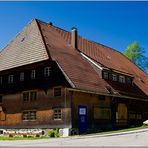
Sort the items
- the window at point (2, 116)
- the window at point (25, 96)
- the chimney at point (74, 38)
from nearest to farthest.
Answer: the window at point (25, 96), the window at point (2, 116), the chimney at point (74, 38)

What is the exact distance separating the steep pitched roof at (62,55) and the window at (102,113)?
1955 mm

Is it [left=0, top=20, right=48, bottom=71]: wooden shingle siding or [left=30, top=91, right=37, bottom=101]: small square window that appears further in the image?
[left=30, top=91, right=37, bottom=101]: small square window

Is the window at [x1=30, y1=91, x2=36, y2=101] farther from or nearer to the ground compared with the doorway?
farther from the ground

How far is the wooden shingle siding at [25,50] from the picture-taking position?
32938mm

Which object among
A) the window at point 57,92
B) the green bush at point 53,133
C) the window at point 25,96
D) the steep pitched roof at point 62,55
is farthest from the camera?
the window at point 25,96

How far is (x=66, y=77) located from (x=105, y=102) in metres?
6.19

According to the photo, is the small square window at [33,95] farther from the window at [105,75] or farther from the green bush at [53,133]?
the window at [105,75]

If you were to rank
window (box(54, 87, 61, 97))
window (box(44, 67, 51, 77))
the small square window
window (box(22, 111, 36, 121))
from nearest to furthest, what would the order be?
1. window (box(54, 87, 61, 97))
2. window (box(44, 67, 51, 77))
3. window (box(22, 111, 36, 121))
4. the small square window

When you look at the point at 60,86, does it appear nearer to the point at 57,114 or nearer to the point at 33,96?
the point at 57,114

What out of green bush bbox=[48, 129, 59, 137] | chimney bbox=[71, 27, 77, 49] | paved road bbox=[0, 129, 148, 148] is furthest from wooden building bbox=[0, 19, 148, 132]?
paved road bbox=[0, 129, 148, 148]

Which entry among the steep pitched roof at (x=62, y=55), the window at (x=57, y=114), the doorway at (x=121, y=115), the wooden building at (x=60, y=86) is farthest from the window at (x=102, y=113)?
the window at (x=57, y=114)

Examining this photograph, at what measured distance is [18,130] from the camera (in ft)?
112

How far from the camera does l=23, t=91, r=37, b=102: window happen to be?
3319 centimetres

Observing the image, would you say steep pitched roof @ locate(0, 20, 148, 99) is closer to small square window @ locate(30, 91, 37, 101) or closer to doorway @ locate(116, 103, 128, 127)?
doorway @ locate(116, 103, 128, 127)
